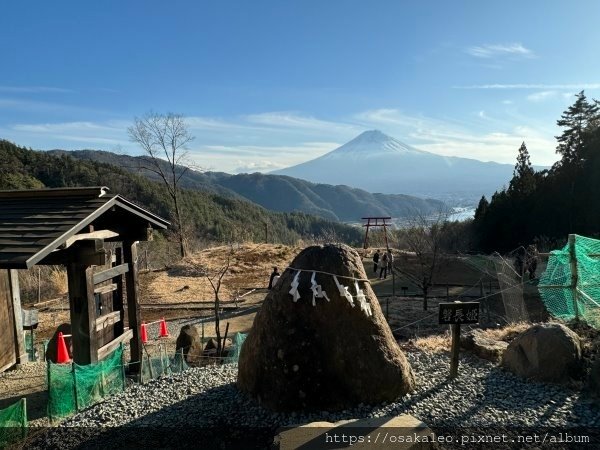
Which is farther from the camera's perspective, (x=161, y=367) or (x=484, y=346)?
(x=161, y=367)

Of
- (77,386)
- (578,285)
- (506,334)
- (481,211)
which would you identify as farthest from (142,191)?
(578,285)

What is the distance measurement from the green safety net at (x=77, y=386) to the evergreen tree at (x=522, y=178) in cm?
3496

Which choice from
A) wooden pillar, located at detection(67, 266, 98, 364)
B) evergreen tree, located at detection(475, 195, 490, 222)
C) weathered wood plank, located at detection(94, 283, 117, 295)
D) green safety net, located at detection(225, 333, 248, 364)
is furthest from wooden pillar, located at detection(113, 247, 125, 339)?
evergreen tree, located at detection(475, 195, 490, 222)

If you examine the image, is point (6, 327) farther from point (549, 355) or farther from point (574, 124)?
point (574, 124)

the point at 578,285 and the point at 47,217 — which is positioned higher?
the point at 47,217

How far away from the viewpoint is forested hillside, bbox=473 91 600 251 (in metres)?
29.7

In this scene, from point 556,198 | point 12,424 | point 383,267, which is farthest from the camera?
point 556,198

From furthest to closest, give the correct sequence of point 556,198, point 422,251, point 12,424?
point 556,198 < point 422,251 < point 12,424

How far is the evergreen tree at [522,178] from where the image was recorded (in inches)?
1383

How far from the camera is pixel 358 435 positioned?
4.53 m

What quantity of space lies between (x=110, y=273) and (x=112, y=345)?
4.52 feet

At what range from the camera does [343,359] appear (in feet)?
17.9

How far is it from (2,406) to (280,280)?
5637 mm

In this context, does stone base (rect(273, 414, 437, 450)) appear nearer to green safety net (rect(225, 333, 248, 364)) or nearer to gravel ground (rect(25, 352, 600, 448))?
gravel ground (rect(25, 352, 600, 448))
